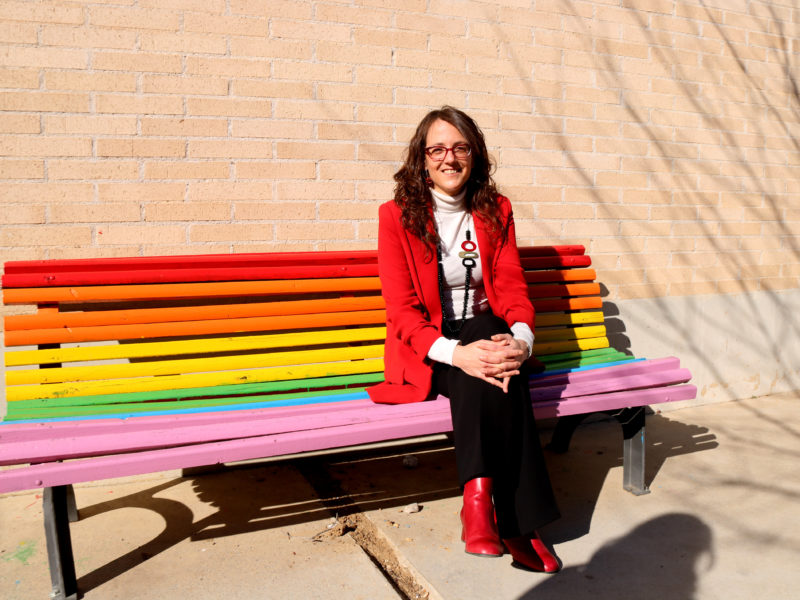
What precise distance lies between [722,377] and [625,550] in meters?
2.63

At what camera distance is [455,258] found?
290cm

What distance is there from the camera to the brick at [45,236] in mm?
3117

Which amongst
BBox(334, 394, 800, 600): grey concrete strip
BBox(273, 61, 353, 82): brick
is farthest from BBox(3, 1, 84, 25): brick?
BBox(334, 394, 800, 600): grey concrete strip

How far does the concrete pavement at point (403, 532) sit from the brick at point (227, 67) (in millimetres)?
2057

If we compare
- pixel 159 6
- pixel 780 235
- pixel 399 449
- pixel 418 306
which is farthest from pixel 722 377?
pixel 159 6

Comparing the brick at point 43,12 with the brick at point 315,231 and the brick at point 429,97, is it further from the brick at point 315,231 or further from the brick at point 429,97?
the brick at point 429,97

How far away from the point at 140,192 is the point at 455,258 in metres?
1.61

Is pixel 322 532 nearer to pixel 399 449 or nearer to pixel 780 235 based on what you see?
pixel 399 449

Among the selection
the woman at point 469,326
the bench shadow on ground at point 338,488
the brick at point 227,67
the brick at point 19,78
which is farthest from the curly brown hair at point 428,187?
the brick at point 19,78

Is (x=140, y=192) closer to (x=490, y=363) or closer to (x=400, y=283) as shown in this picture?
(x=400, y=283)

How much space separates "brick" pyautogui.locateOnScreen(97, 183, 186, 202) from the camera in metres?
3.24

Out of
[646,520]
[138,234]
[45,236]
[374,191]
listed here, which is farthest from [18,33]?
[646,520]

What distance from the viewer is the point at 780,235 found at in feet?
16.3

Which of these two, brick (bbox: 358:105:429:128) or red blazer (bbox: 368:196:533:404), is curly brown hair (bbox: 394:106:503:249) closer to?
red blazer (bbox: 368:196:533:404)
